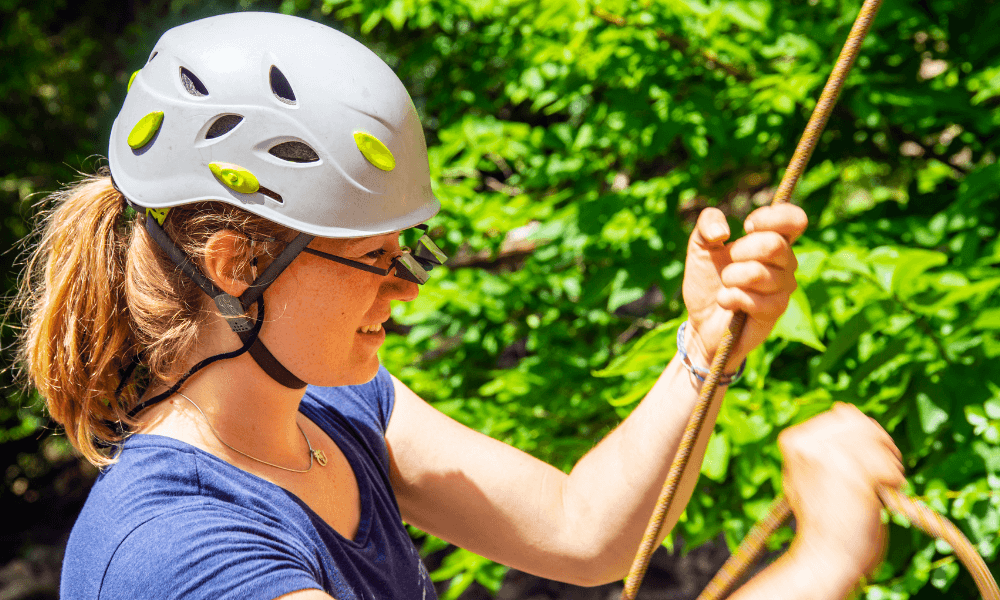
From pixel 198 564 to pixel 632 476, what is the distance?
2.82 ft

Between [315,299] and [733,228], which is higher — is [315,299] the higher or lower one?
the higher one

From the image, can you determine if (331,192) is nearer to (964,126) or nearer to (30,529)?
(964,126)

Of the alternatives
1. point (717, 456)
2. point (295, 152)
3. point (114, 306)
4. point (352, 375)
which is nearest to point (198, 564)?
point (352, 375)

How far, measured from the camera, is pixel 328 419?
1.70 metres

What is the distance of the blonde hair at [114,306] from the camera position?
4.64 ft

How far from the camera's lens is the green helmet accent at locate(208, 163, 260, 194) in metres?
1.36

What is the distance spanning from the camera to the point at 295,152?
4.67 feet

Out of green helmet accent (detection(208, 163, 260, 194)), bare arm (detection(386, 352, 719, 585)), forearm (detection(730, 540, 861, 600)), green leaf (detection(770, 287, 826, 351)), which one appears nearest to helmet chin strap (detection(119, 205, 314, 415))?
green helmet accent (detection(208, 163, 260, 194))

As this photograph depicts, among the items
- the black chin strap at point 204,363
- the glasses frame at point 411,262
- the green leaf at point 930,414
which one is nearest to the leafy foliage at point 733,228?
the green leaf at point 930,414

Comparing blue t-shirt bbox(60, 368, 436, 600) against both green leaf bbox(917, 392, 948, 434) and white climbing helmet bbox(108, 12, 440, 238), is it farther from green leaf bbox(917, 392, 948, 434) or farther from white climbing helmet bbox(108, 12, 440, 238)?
green leaf bbox(917, 392, 948, 434)

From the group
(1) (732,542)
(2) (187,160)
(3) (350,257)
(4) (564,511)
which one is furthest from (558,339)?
(2) (187,160)

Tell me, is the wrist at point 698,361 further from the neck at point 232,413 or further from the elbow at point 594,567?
the neck at point 232,413

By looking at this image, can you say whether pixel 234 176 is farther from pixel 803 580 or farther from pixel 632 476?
pixel 803 580

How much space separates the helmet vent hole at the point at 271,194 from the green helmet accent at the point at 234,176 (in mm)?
20
